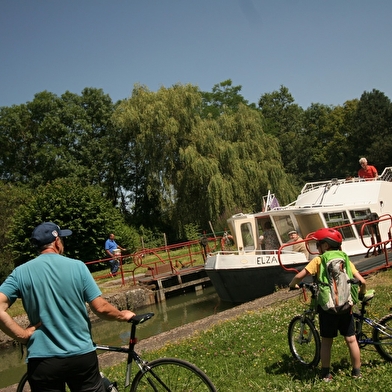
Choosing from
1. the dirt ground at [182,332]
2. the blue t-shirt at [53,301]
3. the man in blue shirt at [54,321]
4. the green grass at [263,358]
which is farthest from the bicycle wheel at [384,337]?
the dirt ground at [182,332]

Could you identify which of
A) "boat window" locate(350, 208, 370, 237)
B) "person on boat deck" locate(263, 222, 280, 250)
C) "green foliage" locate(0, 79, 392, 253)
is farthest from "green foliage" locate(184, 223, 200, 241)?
"boat window" locate(350, 208, 370, 237)

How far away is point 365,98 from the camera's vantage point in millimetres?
59969

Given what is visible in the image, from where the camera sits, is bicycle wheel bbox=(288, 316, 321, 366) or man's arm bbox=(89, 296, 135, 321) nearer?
man's arm bbox=(89, 296, 135, 321)

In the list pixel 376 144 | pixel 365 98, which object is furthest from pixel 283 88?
pixel 376 144

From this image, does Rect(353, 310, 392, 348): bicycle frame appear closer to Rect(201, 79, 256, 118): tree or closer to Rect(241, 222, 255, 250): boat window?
Rect(241, 222, 255, 250): boat window

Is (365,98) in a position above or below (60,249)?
above

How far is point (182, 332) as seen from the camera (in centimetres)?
891

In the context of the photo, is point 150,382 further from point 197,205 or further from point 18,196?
point 18,196

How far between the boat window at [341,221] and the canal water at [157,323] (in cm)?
432

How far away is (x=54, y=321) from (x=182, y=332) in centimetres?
Answer: 569

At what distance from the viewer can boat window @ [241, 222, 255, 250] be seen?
687 inches

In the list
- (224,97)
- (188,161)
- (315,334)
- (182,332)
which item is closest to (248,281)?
(182,332)

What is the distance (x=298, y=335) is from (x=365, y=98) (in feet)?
194

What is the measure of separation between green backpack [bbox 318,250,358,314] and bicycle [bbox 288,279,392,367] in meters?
0.11
